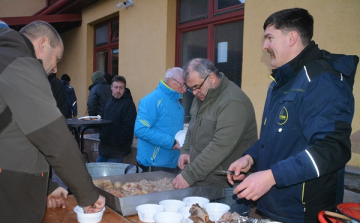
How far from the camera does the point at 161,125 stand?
12.3 feet

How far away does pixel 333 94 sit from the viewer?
1.69 meters

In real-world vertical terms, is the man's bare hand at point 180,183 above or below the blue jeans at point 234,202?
above

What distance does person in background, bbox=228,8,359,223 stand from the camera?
5.34ft

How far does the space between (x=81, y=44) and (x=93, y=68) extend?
3.01ft

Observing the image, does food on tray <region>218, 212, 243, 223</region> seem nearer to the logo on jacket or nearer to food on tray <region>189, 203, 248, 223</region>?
food on tray <region>189, 203, 248, 223</region>

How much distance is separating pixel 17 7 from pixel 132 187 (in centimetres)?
1350

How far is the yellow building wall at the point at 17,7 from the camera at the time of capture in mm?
13133

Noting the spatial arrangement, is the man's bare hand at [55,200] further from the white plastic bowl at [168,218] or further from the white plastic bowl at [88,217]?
the white plastic bowl at [168,218]

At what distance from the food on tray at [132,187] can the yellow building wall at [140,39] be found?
3883 mm

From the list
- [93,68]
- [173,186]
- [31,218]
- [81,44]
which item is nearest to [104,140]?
[173,186]

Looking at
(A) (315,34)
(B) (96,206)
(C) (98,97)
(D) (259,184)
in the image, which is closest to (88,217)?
(B) (96,206)

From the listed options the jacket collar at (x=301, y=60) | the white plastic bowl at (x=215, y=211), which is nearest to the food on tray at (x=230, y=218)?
the white plastic bowl at (x=215, y=211)

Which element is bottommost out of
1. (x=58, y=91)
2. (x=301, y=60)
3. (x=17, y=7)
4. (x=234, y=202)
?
(x=234, y=202)

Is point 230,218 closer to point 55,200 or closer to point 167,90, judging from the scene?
point 55,200
